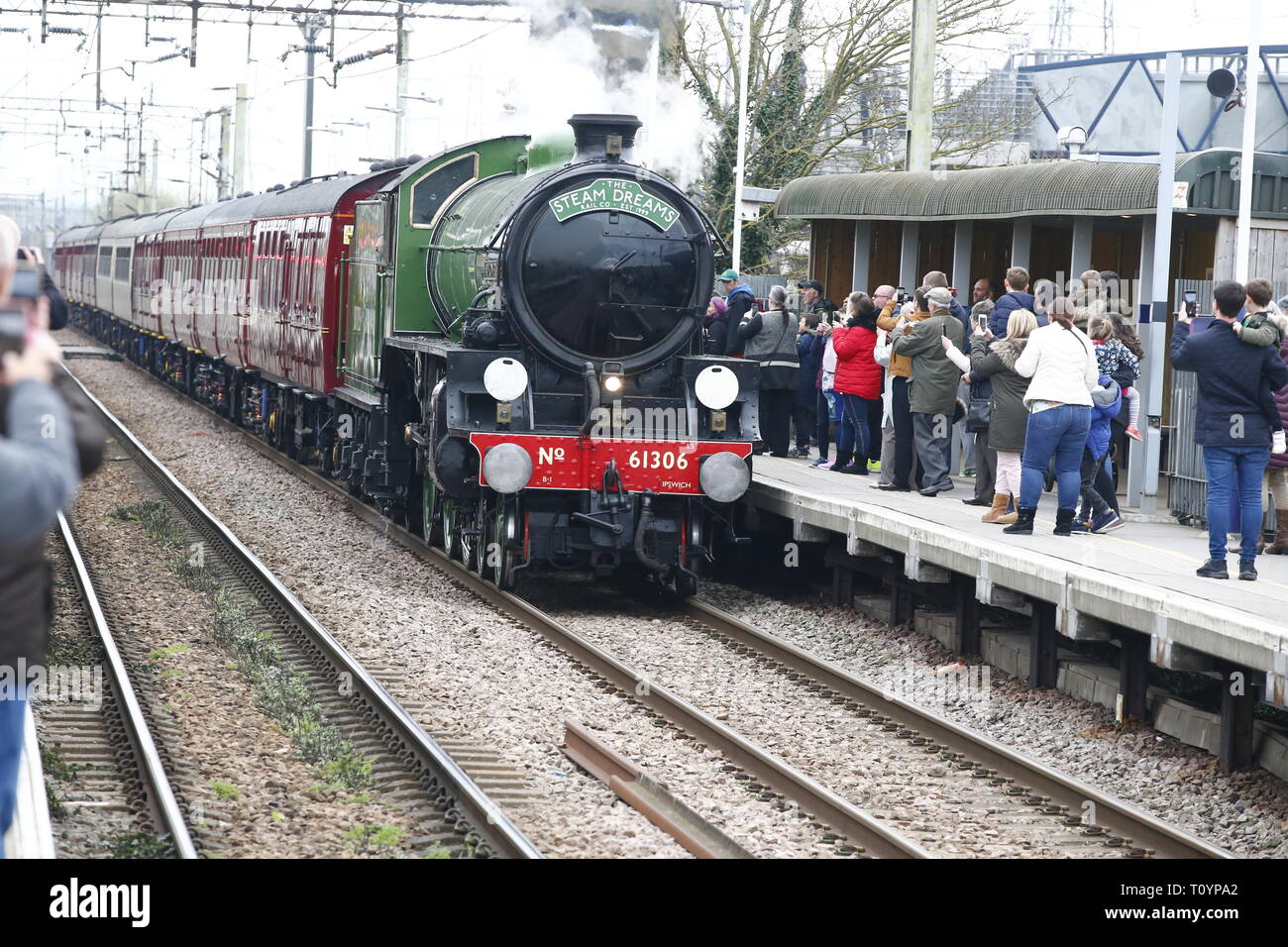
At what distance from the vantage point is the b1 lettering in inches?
449

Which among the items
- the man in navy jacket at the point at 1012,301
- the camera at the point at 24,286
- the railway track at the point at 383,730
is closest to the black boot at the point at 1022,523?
the man in navy jacket at the point at 1012,301

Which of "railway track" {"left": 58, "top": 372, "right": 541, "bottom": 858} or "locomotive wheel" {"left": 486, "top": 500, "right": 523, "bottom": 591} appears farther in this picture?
"locomotive wheel" {"left": 486, "top": 500, "right": 523, "bottom": 591}

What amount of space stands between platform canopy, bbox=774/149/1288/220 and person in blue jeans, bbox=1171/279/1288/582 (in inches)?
151

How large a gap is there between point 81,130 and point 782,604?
41.6 metres

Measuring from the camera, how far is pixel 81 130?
160 feet

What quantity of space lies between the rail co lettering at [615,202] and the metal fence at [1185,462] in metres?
3.81

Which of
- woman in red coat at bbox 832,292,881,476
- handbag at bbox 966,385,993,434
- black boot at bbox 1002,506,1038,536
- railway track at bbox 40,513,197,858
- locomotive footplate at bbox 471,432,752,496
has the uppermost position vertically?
woman in red coat at bbox 832,292,881,476

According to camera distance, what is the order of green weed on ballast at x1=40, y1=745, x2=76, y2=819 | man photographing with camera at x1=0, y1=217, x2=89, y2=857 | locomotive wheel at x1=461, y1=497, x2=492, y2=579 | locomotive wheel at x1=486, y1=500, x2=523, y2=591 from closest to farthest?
man photographing with camera at x1=0, y1=217, x2=89, y2=857 → green weed on ballast at x1=40, y1=745, x2=76, y2=819 → locomotive wheel at x1=486, y1=500, x2=523, y2=591 → locomotive wheel at x1=461, y1=497, x2=492, y2=579

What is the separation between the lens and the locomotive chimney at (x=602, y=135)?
1184cm

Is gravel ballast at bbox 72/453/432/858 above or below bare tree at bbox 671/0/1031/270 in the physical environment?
below

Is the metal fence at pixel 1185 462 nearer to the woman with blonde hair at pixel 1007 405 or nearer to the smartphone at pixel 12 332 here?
the woman with blonde hair at pixel 1007 405

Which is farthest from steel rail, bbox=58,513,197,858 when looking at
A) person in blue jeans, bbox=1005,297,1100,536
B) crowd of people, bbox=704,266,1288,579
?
person in blue jeans, bbox=1005,297,1100,536

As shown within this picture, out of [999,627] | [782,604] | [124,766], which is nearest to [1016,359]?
[999,627]

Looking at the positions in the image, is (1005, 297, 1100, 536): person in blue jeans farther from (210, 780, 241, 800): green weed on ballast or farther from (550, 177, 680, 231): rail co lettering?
→ (210, 780, 241, 800): green weed on ballast
